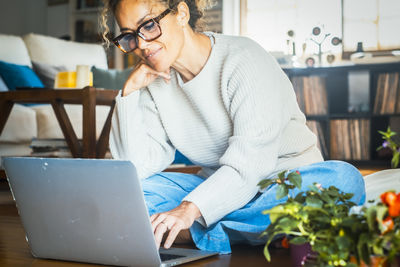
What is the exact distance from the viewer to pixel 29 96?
2.95 m

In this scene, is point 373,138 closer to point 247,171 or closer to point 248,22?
point 248,22

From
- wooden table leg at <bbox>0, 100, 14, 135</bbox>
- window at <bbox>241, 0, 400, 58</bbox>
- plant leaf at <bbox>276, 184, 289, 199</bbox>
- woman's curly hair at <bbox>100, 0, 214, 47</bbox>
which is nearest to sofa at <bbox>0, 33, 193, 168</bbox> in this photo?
wooden table leg at <bbox>0, 100, 14, 135</bbox>

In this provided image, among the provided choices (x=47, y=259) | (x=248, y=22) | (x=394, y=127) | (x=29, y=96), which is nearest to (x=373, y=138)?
(x=394, y=127)

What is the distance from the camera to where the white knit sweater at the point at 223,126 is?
4.42 feet

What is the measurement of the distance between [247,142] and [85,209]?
0.42m

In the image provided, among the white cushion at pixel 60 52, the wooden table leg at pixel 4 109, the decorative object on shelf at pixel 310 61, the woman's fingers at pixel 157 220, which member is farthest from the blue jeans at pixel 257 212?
the decorative object on shelf at pixel 310 61

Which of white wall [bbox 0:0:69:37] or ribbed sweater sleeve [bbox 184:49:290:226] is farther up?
white wall [bbox 0:0:69:37]

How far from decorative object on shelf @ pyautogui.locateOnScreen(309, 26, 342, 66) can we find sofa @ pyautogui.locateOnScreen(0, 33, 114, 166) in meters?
1.95

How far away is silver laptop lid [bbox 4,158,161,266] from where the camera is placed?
1.13m

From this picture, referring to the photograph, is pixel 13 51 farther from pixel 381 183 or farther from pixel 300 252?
pixel 300 252

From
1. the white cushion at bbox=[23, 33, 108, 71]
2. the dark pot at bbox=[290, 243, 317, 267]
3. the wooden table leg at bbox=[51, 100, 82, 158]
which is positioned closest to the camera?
the dark pot at bbox=[290, 243, 317, 267]

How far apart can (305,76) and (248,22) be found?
101cm

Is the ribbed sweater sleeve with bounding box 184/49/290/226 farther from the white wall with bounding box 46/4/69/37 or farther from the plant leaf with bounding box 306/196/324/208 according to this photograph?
the white wall with bounding box 46/4/69/37

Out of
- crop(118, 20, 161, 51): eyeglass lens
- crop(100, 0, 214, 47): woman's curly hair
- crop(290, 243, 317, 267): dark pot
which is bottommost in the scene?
crop(290, 243, 317, 267): dark pot
